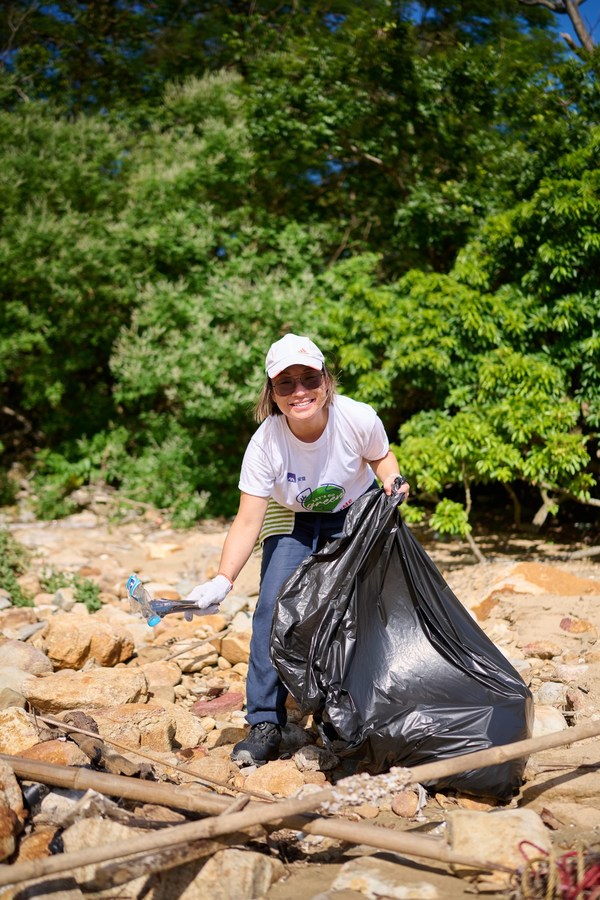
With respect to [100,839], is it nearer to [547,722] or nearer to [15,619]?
[547,722]

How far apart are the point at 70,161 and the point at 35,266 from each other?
142 centimetres

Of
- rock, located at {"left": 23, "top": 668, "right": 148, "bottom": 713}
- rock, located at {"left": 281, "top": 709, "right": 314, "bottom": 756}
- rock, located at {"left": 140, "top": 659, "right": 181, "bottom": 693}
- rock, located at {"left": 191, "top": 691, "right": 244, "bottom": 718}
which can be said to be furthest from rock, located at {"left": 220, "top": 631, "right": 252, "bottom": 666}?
rock, located at {"left": 281, "top": 709, "right": 314, "bottom": 756}

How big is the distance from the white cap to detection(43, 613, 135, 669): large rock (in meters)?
1.83

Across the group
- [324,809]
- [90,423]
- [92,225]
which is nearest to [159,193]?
[92,225]

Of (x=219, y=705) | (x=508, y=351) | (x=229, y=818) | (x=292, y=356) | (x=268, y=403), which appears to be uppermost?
(x=508, y=351)

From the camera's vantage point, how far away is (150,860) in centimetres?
190

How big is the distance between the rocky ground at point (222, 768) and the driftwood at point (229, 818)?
11mm

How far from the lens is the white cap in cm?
266

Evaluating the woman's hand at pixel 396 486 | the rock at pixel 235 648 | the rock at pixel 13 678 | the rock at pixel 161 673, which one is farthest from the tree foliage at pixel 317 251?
the rock at pixel 13 678

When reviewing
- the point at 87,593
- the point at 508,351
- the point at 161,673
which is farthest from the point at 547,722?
the point at 508,351

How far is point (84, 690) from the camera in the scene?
10.5ft

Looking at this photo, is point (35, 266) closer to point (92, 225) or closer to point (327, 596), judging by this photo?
point (92, 225)

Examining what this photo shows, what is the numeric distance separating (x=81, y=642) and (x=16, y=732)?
114cm

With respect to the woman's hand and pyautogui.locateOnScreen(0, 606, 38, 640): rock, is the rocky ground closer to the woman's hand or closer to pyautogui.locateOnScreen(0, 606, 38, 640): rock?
pyautogui.locateOnScreen(0, 606, 38, 640): rock
